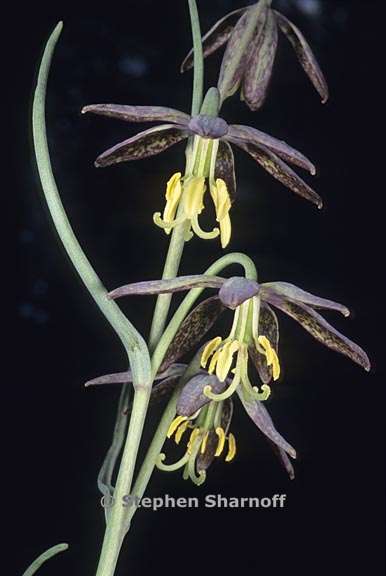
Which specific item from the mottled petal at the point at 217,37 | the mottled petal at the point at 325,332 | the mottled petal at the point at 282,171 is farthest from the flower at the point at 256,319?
the mottled petal at the point at 217,37

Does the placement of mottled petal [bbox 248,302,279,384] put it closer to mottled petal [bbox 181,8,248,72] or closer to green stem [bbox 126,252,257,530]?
green stem [bbox 126,252,257,530]

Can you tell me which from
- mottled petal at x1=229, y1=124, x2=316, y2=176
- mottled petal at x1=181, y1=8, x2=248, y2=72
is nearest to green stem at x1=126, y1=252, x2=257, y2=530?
mottled petal at x1=229, y1=124, x2=316, y2=176

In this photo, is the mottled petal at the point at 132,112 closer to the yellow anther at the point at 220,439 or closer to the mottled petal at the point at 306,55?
the mottled petal at the point at 306,55

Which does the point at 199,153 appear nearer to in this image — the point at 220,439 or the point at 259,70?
the point at 259,70

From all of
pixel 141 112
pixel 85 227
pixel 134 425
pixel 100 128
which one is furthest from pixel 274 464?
pixel 141 112

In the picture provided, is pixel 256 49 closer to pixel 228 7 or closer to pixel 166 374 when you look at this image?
pixel 166 374

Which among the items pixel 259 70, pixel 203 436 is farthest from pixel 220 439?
pixel 259 70
